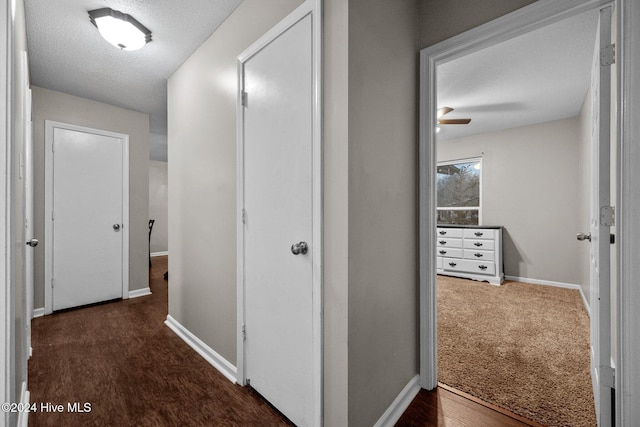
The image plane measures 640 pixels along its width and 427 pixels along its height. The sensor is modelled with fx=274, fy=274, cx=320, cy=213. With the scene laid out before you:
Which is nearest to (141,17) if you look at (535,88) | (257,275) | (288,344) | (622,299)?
(257,275)

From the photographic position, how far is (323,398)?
1260mm

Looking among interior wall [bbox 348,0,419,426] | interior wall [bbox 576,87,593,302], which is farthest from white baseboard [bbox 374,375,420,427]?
interior wall [bbox 576,87,593,302]

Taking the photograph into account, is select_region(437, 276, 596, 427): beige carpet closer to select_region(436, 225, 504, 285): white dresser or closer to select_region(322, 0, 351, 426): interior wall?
select_region(436, 225, 504, 285): white dresser

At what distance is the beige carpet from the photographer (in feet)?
5.15

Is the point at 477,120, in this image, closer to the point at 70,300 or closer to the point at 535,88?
the point at 535,88

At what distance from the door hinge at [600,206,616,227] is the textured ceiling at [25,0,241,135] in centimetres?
232

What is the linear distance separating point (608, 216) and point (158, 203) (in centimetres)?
784

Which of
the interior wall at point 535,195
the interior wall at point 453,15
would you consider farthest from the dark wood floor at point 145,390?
the interior wall at point 535,195

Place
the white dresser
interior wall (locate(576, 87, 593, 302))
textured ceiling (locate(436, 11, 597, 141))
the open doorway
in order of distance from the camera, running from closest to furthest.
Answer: textured ceiling (locate(436, 11, 597, 141)) < interior wall (locate(576, 87, 593, 302)) < the open doorway < the white dresser

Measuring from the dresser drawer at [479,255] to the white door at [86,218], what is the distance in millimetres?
5031

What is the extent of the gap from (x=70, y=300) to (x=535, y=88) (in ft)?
18.9

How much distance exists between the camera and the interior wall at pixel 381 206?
47.1 inches

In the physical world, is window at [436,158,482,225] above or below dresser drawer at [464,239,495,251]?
above

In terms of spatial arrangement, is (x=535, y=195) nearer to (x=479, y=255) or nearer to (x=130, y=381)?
(x=479, y=255)
